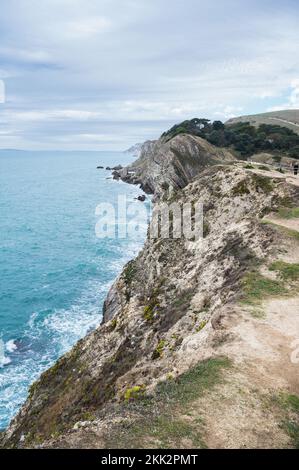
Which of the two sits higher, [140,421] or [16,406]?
[140,421]

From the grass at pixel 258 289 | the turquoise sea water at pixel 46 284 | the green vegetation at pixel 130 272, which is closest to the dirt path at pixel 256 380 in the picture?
the grass at pixel 258 289

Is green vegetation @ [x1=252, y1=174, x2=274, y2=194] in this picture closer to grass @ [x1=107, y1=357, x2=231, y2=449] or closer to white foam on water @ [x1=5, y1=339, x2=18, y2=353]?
grass @ [x1=107, y1=357, x2=231, y2=449]

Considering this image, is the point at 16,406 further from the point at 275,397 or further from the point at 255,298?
the point at 275,397

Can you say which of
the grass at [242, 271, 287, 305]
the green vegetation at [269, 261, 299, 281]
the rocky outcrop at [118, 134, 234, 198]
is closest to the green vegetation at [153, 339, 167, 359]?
the grass at [242, 271, 287, 305]

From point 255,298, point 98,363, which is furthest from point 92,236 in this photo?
point 255,298

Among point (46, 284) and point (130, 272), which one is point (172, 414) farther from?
point (46, 284)

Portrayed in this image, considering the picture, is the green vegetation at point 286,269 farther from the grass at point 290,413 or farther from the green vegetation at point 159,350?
the grass at point 290,413
